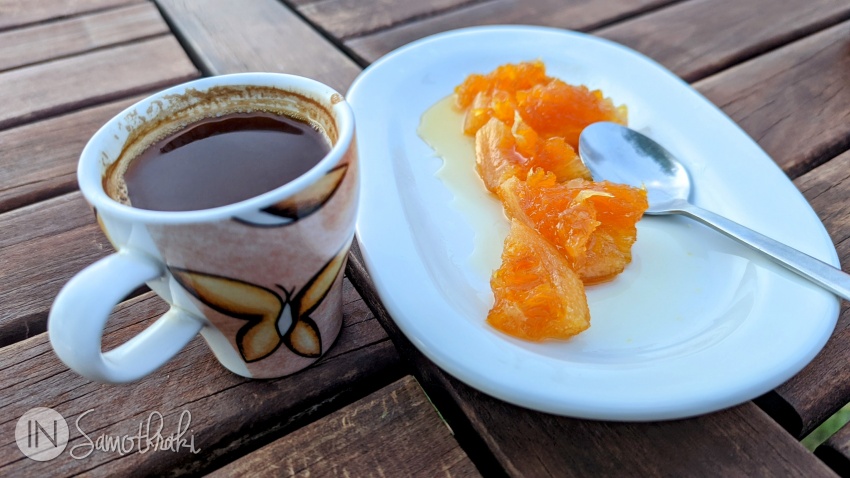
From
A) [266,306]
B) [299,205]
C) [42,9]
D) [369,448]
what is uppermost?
[299,205]

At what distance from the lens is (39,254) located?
0.87m

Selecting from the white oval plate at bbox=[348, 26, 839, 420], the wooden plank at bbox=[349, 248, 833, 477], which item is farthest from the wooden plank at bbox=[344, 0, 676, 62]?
the wooden plank at bbox=[349, 248, 833, 477]

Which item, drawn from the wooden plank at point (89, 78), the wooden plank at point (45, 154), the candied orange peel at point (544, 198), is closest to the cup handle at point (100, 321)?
the candied orange peel at point (544, 198)

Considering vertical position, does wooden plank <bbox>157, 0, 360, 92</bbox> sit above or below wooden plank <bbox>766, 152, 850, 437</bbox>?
below

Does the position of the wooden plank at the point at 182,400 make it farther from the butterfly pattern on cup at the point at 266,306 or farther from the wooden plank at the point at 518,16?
the wooden plank at the point at 518,16

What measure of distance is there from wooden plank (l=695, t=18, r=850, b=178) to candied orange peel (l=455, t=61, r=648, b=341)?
0.93 ft

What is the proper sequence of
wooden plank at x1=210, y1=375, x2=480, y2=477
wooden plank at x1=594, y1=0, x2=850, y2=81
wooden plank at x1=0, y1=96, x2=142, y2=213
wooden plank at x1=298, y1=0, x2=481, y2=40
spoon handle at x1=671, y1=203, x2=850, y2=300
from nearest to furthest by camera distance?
wooden plank at x1=210, y1=375, x2=480, y2=477 < spoon handle at x1=671, y1=203, x2=850, y2=300 < wooden plank at x1=0, y1=96, x2=142, y2=213 < wooden plank at x1=594, y1=0, x2=850, y2=81 < wooden plank at x1=298, y1=0, x2=481, y2=40

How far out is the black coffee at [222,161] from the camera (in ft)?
2.05

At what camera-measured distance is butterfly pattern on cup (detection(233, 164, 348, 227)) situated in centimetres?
51

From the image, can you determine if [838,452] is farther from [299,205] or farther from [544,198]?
Result: [299,205]

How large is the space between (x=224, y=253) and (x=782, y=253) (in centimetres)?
75

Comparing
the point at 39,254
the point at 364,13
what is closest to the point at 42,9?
the point at 364,13

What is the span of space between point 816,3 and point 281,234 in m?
1.75

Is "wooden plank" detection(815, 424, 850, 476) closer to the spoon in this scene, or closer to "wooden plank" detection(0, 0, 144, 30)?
the spoon
